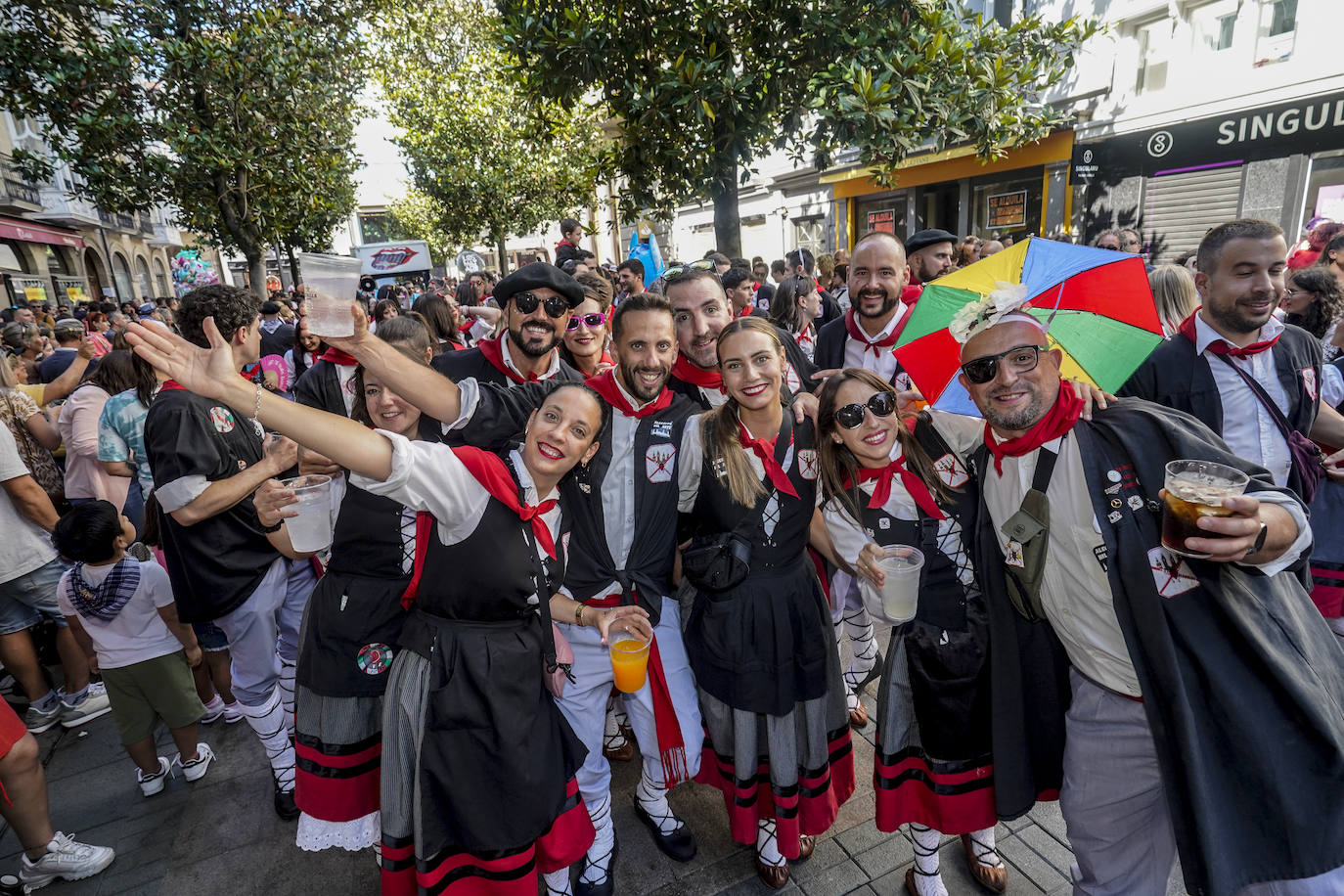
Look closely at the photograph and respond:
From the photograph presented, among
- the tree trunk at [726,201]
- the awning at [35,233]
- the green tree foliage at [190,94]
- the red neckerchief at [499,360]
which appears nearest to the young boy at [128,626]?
the red neckerchief at [499,360]

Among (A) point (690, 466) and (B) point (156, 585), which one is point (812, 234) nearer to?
(A) point (690, 466)

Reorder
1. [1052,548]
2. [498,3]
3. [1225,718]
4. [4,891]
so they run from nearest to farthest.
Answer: [1225,718], [1052,548], [4,891], [498,3]

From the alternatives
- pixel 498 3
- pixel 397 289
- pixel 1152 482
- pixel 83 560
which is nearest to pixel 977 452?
pixel 1152 482

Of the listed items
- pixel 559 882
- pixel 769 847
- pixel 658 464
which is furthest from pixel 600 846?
pixel 658 464

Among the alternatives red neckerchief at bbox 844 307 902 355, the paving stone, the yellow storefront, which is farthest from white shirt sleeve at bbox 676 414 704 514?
the yellow storefront

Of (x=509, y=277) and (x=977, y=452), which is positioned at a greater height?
(x=509, y=277)

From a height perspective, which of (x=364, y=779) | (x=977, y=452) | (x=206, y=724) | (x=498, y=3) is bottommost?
(x=206, y=724)

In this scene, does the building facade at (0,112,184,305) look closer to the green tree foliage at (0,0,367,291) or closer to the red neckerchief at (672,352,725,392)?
the green tree foliage at (0,0,367,291)

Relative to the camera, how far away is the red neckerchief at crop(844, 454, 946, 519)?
2.63m

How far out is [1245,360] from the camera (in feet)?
10.2

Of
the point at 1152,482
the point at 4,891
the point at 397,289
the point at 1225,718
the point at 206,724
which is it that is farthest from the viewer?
the point at 397,289

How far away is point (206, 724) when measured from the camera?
4.41 meters

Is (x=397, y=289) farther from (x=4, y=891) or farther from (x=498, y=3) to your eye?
(x=4, y=891)

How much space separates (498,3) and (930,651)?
6962mm
